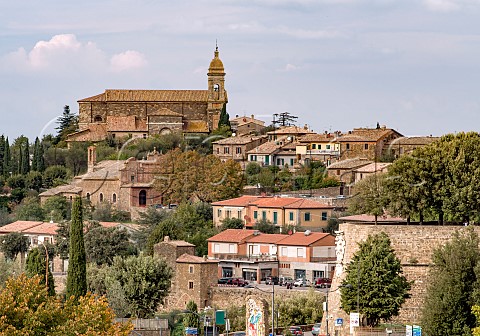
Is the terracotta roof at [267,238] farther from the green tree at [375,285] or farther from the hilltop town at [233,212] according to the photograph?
the green tree at [375,285]

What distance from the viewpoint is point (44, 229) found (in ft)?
274

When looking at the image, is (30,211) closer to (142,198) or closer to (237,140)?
(142,198)

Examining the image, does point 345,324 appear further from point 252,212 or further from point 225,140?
point 225,140

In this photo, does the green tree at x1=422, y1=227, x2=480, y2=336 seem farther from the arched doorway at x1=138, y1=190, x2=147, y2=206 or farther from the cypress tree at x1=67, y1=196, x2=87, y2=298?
the arched doorway at x1=138, y1=190, x2=147, y2=206

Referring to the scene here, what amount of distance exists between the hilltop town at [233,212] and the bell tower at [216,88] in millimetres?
121

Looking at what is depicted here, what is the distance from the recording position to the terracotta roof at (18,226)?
84625 mm

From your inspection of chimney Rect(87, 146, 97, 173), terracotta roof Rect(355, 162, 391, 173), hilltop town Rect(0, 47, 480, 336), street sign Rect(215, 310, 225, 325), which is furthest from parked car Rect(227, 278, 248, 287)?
chimney Rect(87, 146, 97, 173)

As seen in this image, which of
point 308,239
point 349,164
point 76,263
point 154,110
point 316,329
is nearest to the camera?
point 316,329

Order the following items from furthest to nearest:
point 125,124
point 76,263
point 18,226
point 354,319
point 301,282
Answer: point 125,124 → point 18,226 → point 301,282 → point 76,263 → point 354,319

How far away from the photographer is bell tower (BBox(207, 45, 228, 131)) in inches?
4791

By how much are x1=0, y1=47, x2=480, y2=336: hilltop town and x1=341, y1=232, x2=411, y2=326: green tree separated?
4 centimetres

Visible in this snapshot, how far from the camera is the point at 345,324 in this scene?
49438 mm

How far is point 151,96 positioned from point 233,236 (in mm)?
50849

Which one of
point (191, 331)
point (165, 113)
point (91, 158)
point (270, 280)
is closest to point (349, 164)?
point (91, 158)
